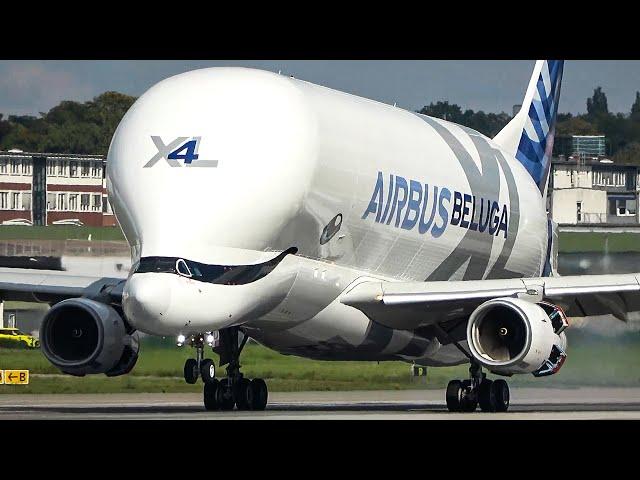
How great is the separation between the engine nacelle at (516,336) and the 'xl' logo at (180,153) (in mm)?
4568

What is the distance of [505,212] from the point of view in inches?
1115

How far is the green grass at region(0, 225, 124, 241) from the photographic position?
38.7 m

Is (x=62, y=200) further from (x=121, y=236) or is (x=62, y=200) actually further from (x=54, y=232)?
(x=121, y=236)

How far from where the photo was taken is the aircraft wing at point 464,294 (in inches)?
914

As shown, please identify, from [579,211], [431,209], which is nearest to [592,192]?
[579,211]

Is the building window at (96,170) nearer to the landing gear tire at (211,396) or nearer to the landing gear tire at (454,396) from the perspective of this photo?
the landing gear tire at (211,396)

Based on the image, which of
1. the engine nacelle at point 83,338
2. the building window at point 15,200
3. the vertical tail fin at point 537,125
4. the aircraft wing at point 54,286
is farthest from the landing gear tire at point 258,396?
the building window at point 15,200

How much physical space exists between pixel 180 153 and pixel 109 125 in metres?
22.4

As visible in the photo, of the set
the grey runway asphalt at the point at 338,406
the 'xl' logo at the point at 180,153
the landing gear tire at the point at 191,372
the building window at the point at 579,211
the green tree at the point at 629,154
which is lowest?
the grey runway asphalt at the point at 338,406

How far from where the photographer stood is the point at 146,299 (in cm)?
1984

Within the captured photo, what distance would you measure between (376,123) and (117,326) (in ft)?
15.9

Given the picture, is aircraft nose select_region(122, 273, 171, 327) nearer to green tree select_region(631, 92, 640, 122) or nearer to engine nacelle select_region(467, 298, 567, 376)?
engine nacelle select_region(467, 298, 567, 376)

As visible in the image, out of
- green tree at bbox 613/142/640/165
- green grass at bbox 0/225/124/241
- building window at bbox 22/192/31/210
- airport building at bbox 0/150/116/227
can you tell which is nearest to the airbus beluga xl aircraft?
green tree at bbox 613/142/640/165
